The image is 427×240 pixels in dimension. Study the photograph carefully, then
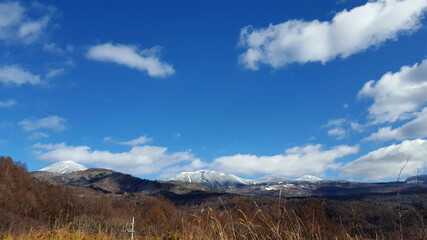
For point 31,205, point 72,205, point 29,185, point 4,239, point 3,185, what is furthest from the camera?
point 29,185

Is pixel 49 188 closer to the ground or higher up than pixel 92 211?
higher up

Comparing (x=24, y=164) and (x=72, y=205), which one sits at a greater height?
(x=24, y=164)

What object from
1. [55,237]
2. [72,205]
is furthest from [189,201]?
[55,237]

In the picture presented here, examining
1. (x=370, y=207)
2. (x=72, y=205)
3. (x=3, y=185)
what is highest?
(x=3, y=185)

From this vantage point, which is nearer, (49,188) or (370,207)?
(49,188)

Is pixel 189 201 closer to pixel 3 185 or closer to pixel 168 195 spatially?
pixel 168 195

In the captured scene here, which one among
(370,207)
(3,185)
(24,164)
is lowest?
(370,207)

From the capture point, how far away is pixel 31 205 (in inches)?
1578

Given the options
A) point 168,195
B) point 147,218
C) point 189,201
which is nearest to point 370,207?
point 147,218

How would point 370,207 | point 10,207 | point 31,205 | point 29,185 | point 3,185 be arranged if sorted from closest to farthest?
point 10,207 < point 31,205 < point 3,185 < point 29,185 < point 370,207

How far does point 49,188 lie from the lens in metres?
52.8

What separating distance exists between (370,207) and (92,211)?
224 feet

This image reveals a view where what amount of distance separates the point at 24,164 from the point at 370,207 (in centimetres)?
8072

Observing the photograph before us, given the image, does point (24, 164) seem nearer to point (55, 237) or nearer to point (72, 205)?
point (72, 205)
